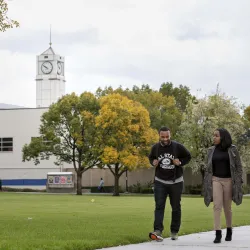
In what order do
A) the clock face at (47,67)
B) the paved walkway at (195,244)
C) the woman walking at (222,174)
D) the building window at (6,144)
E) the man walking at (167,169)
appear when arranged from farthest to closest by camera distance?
1. the clock face at (47,67)
2. the building window at (6,144)
3. the man walking at (167,169)
4. the woman walking at (222,174)
5. the paved walkway at (195,244)

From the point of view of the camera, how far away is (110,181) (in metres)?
83.2

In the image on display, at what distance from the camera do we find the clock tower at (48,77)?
149700 millimetres

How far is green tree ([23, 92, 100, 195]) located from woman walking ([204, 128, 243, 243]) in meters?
51.6

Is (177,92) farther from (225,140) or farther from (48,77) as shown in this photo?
(225,140)

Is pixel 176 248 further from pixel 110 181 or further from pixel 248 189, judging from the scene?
pixel 110 181

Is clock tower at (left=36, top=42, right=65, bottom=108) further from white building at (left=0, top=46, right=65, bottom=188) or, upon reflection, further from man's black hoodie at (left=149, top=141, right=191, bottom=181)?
man's black hoodie at (left=149, top=141, right=191, bottom=181)

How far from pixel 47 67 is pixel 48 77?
2606 millimetres

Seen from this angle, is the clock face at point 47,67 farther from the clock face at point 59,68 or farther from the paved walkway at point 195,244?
the paved walkway at point 195,244

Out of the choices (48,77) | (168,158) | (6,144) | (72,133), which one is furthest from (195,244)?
(48,77)

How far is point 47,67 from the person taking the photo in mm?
150625

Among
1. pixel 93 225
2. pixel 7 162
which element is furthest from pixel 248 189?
pixel 93 225

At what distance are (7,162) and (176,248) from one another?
77372mm

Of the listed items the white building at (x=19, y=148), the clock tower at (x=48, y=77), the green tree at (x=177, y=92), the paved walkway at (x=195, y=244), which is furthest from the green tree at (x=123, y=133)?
the clock tower at (x=48, y=77)

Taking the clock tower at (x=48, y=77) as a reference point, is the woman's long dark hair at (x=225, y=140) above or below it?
below
